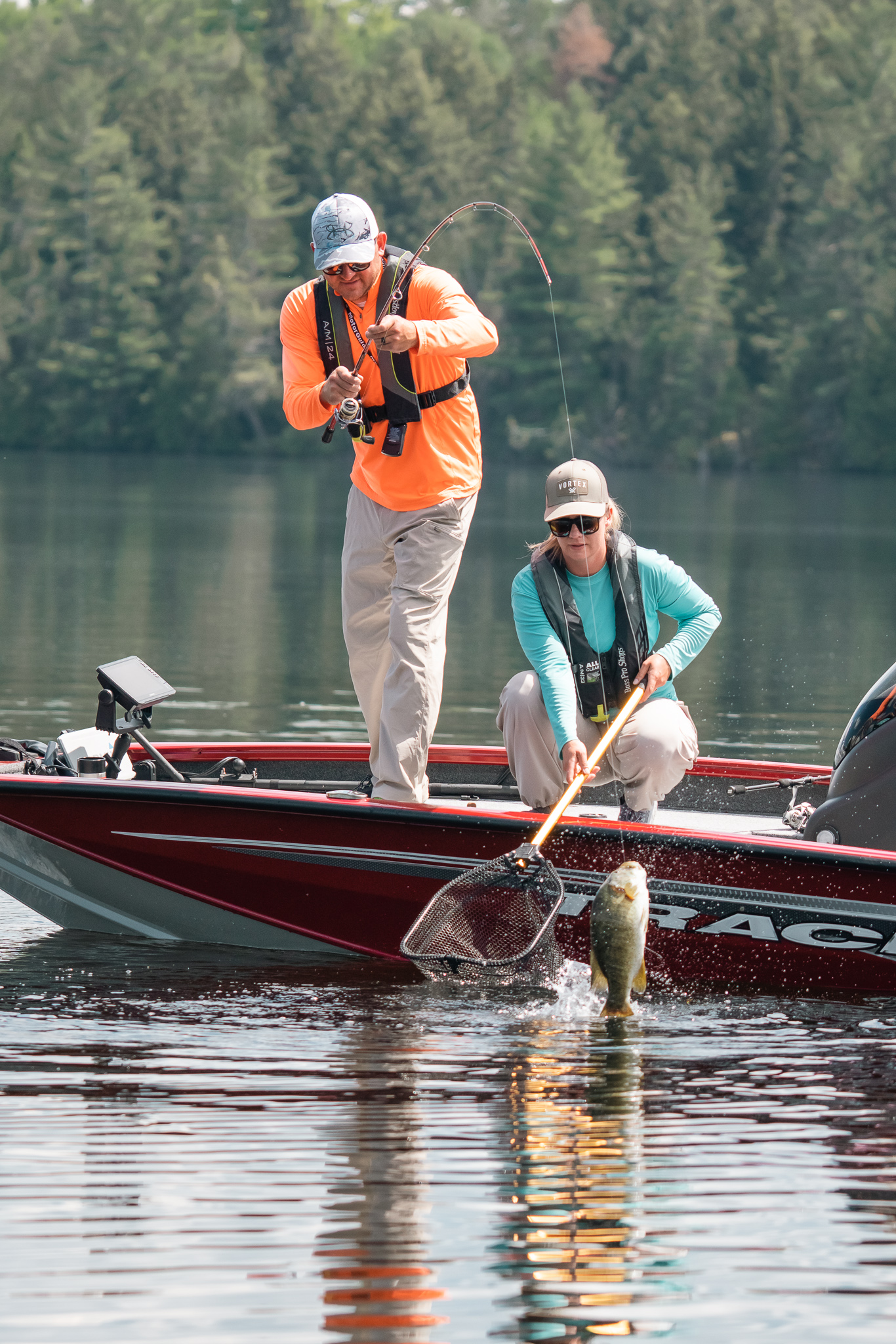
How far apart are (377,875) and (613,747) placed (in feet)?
2.52

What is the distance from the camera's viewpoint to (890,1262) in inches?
147

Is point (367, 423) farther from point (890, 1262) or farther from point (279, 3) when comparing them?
point (279, 3)

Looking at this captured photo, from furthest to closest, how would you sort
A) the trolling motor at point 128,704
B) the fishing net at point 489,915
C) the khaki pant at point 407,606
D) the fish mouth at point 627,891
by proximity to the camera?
the trolling motor at point 128,704 < the khaki pant at point 407,606 < the fishing net at point 489,915 < the fish mouth at point 627,891

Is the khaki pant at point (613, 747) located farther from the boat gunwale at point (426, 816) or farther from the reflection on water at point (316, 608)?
the reflection on water at point (316, 608)

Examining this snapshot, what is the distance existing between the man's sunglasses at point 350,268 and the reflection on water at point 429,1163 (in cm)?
201

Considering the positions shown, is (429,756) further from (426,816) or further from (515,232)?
(515,232)

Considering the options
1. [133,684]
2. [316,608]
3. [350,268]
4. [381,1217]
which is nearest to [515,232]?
[316,608]

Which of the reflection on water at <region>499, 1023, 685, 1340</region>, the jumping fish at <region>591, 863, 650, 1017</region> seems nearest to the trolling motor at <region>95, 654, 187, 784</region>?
the jumping fish at <region>591, 863, 650, 1017</region>

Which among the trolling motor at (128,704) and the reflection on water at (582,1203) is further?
the trolling motor at (128,704)

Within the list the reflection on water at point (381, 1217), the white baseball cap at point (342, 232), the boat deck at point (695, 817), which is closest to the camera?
the reflection on water at point (381, 1217)

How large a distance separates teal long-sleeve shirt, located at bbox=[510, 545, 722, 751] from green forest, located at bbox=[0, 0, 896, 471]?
45.9m

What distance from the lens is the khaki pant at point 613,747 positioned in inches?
224

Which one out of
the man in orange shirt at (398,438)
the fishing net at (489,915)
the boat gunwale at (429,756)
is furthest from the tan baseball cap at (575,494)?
the boat gunwale at (429,756)

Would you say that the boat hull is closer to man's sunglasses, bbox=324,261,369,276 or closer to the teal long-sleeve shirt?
the teal long-sleeve shirt
